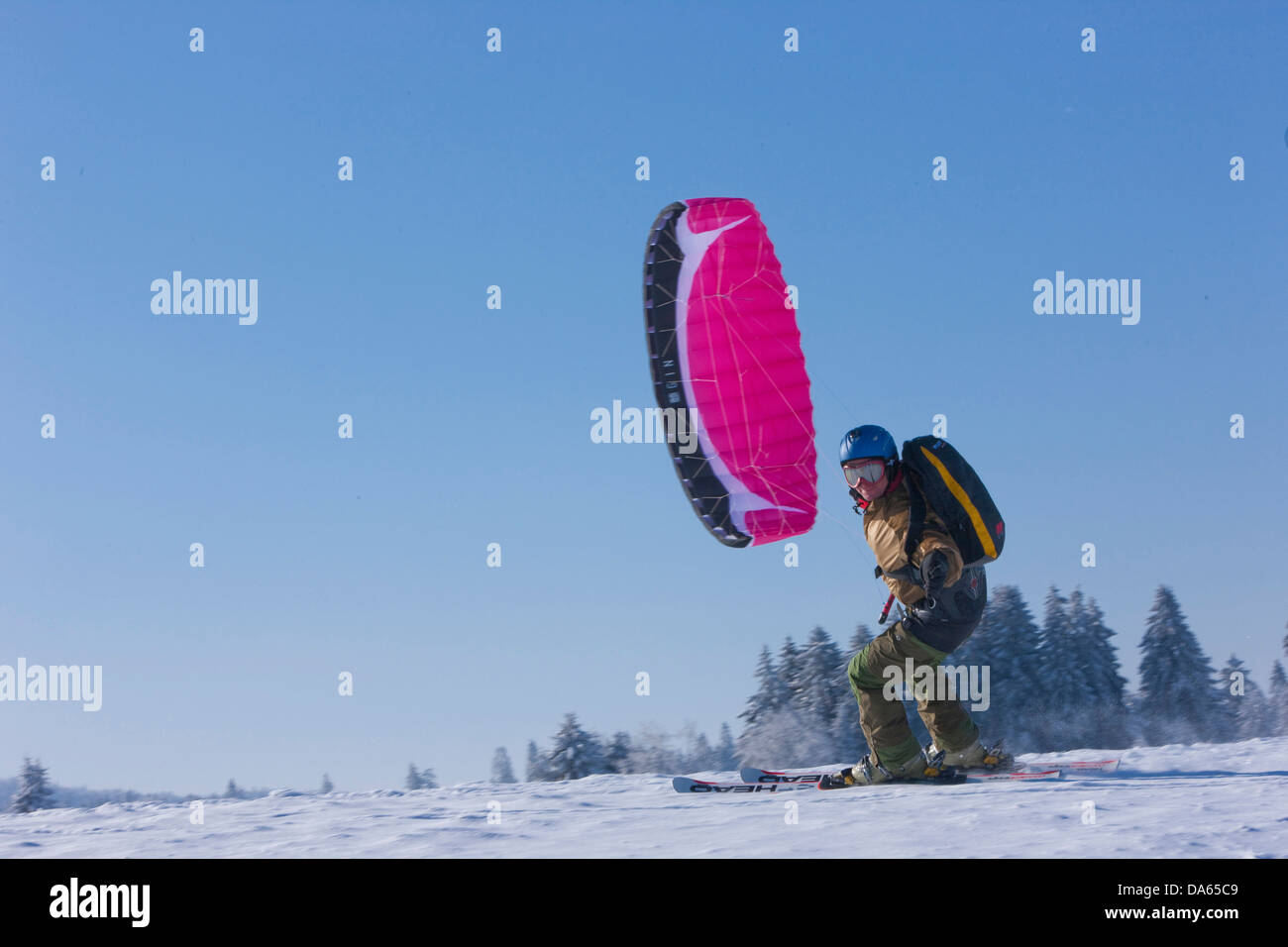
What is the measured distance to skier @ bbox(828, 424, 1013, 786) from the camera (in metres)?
9.09

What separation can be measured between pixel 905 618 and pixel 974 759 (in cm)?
153

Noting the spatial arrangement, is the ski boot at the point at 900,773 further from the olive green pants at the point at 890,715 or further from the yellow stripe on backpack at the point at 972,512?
the yellow stripe on backpack at the point at 972,512

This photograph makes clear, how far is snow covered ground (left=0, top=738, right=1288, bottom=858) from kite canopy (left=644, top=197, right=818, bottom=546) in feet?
13.5

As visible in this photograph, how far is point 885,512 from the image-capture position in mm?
9305

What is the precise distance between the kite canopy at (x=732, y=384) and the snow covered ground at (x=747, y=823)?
412 centimetres

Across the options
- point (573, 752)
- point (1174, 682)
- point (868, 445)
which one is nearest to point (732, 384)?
point (868, 445)

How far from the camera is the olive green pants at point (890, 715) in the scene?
977 centimetres

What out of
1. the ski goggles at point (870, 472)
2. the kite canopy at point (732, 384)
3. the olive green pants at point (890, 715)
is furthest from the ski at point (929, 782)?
the kite canopy at point (732, 384)

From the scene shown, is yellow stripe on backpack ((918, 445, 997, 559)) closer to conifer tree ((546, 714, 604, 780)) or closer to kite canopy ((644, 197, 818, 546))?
kite canopy ((644, 197, 818, 546))

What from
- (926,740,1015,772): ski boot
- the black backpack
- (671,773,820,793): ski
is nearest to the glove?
the black backpack

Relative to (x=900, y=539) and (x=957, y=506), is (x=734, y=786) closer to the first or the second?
(x=900, y=539)
